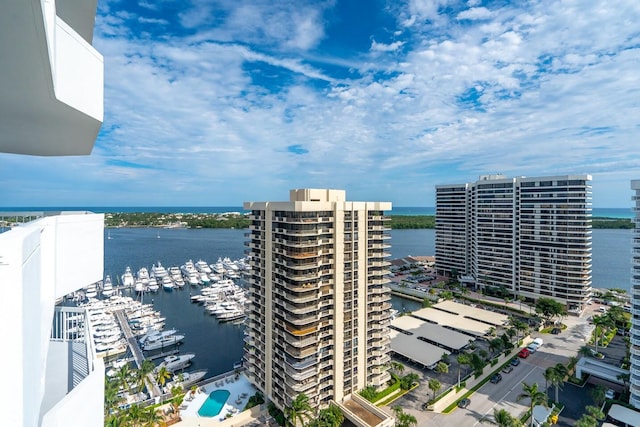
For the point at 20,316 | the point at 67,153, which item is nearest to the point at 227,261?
the point at 67,153

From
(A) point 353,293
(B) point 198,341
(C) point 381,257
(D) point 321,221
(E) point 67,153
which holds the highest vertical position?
(E) point 67,153

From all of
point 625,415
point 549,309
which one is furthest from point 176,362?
point 549,309

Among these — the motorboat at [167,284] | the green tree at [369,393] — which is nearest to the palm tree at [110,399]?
the green tree at [369,393]

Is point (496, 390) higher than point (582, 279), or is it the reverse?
point (582, 279)

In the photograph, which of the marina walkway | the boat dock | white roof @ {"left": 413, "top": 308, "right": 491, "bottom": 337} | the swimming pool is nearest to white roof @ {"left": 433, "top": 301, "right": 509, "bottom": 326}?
white roof @ {"left": 413, "top": 308, "right": 491, "bottom": 337}

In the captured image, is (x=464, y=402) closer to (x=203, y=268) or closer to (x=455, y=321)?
(x=455, y=321)

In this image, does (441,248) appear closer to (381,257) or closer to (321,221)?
(381,257)
